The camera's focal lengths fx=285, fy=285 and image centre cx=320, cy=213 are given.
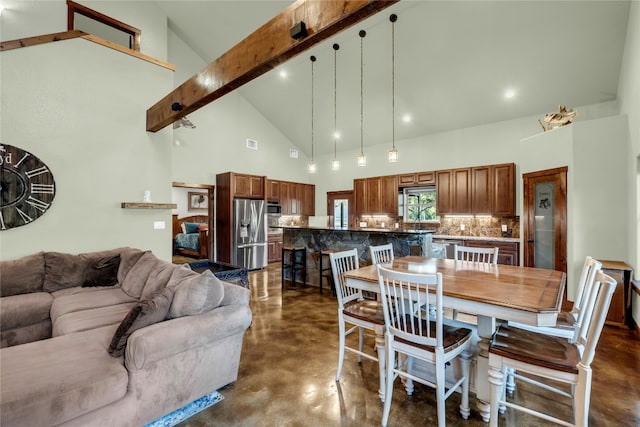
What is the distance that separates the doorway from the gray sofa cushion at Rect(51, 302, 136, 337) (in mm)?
6410

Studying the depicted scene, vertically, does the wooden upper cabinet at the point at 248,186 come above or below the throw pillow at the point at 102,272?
above

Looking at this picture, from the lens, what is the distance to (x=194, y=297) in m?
2.09

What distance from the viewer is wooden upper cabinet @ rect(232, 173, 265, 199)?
6.78 metres

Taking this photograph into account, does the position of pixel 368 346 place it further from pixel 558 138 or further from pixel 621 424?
pixel 558 138

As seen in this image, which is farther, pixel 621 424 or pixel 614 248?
pixel 614 248

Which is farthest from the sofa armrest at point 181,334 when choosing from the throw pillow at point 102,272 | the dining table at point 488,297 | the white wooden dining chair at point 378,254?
the throw pillow at point 102,272

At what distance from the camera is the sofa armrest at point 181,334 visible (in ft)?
5.79

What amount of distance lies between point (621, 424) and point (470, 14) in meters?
4.86

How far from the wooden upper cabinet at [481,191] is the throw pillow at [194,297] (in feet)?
18.3

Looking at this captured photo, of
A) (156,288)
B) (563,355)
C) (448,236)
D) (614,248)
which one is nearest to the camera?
(563,355)

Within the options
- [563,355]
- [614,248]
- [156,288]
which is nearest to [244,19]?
[156,288]

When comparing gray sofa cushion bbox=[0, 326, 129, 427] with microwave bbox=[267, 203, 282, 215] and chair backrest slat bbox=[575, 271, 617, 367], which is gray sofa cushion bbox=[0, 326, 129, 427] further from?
microwave bbox=[267, 203, 282, 215]

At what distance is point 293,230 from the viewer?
5691mm

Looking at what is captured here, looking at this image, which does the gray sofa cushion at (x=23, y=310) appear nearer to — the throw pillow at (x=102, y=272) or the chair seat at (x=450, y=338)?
the throw pillow at (x=102, y=272)
